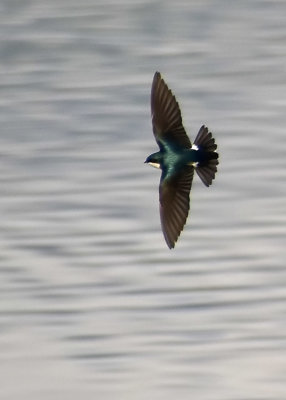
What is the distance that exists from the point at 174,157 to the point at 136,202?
1.25m

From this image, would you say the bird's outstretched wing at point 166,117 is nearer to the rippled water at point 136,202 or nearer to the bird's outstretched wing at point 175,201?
the bird's outstretched wing at point 175,201

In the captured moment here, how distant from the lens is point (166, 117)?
3938 millimetres

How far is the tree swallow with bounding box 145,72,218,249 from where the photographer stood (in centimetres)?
389

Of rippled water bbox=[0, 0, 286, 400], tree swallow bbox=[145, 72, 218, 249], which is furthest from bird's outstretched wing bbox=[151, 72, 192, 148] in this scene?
rippled water bbox=[0, 0, 286, 400]

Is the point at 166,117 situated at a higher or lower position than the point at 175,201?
higher

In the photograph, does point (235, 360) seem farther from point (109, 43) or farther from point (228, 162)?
point (109, 43)

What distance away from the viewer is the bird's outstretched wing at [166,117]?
12.8ft

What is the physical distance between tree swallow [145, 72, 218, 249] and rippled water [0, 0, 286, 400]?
464 mm

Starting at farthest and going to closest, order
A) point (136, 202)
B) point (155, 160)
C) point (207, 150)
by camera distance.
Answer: point (136, 202)
point (155, 160)
point (207, 150)

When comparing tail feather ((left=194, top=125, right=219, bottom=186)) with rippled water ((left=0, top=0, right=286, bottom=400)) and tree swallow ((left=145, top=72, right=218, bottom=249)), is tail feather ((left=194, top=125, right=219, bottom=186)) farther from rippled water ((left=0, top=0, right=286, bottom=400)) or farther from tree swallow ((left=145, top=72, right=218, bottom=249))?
rippled water ((left=0, top=0, right=286, bottom=400))

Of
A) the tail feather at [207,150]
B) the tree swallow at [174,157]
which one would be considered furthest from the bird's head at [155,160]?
the tail feather at [207,150]

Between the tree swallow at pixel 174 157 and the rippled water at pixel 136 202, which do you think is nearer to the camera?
the tree swallow at pixel 174 157

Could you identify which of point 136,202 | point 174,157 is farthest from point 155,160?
point 136,202

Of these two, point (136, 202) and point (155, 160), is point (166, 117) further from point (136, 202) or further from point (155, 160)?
point (136, 202)
